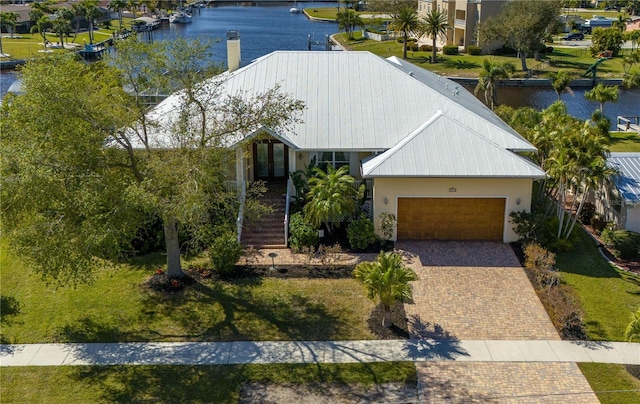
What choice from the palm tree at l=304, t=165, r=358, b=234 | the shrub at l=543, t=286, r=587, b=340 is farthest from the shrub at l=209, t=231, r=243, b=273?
the shrub at l=543, t=286, r=587, b=340

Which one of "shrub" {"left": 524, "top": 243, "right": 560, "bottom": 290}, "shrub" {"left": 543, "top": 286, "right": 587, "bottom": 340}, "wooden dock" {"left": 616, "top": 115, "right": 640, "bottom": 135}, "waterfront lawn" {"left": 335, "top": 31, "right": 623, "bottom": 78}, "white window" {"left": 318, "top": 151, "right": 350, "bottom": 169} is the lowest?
"shrub" {"left": 543, "top": 286, "right": 587, "bottom": 340}

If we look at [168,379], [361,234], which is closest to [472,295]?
[361,234]

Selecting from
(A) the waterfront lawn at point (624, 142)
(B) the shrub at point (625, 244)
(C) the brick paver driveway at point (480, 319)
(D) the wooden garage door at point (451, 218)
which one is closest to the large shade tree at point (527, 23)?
(A) the waterfront lawn at point (624, 142)

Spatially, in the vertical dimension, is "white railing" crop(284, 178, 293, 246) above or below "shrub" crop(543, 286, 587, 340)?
above

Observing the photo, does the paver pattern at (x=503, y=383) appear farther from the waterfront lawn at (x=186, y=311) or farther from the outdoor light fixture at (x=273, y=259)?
the outdoor light fixture at (x=273, y=259)

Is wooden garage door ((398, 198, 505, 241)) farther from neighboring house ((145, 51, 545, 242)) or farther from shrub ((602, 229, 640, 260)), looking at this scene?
shrub ((602, 229, 640, 260))

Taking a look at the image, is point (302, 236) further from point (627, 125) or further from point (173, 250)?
point (627, 125)

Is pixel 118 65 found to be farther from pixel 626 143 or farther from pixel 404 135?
pixel 626 143
